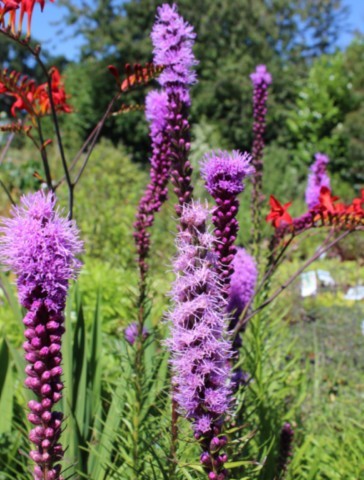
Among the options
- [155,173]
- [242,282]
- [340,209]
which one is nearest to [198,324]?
[340,209]

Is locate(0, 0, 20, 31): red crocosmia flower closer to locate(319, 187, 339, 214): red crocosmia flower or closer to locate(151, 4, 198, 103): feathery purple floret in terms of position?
locate(151, 4, 198, 103): feathery purple floret

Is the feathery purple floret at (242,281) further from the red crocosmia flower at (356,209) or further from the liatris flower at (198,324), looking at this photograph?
the liatris flower at (198,324)

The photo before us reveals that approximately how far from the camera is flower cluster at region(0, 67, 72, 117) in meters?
2.07

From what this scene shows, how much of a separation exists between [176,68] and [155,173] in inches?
20.7

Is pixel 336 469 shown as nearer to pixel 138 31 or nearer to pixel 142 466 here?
pixel 142 466

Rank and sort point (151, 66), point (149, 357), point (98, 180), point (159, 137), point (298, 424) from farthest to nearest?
point (98, 180), point (298, 424), point (149, 357), point (159, 137), point (151, 66)

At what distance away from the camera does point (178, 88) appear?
5.59 feet

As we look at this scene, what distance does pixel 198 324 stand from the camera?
42.7 inches

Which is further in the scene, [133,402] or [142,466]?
[133,402]

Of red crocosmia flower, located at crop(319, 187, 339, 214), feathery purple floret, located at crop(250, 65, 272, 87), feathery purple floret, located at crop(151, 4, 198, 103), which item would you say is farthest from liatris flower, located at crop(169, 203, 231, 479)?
feathery purple floret, located at crop(250, 65, 272, 87)

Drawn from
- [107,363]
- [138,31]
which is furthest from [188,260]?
[138,31]

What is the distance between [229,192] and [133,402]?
38.6 inches

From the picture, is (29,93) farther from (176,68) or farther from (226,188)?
(226,188)

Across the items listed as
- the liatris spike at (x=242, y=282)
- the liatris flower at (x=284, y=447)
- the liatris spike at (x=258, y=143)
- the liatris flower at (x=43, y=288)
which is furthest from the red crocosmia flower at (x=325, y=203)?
the liatris flower at (x=43, y=288)
